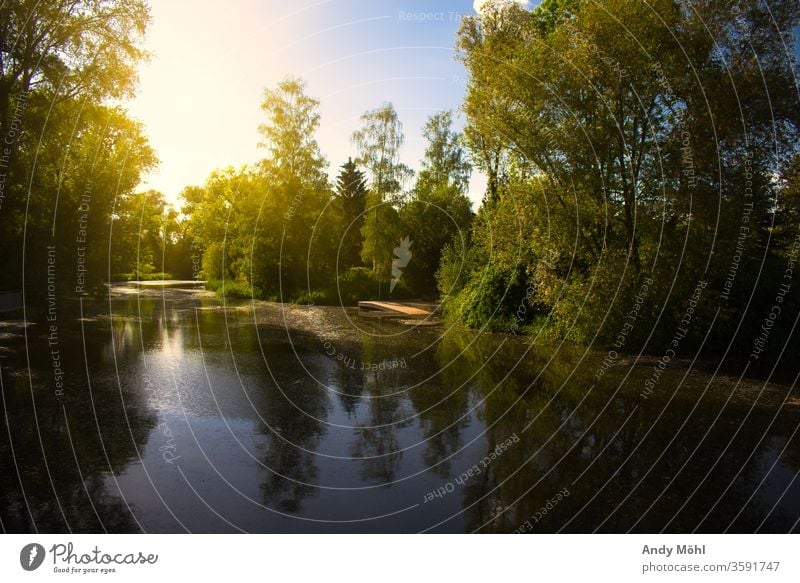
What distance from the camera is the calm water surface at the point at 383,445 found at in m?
6.49

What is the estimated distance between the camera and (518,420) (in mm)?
10531

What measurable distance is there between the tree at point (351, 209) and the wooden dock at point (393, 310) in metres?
9.91

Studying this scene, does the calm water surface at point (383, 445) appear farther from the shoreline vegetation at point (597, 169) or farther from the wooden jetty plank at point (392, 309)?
the wooden jetty plank at point (392, 309)

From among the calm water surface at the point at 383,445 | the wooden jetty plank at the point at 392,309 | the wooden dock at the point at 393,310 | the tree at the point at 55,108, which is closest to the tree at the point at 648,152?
the calm water surface at the point at 383,445

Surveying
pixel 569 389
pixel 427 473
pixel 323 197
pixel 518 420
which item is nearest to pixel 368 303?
pixel 323 197

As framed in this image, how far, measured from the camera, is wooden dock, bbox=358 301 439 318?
29.5 m

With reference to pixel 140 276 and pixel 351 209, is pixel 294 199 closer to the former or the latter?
pixel 351 209

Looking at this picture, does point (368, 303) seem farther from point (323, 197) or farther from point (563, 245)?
point (563, 245)

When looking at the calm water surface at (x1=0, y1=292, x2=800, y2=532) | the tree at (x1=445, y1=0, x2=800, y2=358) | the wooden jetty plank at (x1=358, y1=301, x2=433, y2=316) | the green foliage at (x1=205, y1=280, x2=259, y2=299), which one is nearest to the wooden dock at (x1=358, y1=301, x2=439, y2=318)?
the wooden jetty plank at (x1=358, y1=301, x2=433, y2=316)

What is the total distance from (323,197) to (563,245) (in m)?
25.6

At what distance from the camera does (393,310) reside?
1236 inches

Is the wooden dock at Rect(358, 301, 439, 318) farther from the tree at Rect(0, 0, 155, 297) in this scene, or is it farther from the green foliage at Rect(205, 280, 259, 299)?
the tree at Rect(0, 0, 155, 297)

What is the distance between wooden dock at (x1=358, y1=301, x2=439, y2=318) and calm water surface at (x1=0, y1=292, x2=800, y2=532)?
40.2 feet

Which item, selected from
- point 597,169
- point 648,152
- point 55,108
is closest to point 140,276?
point 55,108
